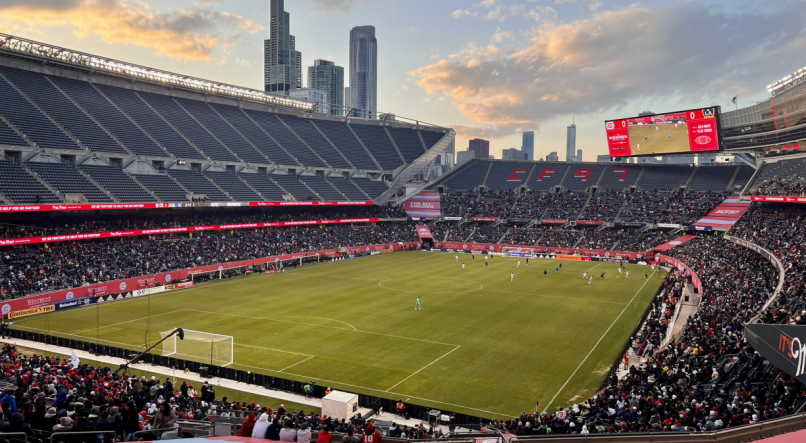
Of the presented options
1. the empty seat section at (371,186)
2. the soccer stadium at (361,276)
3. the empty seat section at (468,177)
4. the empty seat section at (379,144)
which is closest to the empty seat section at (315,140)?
the soccer stadium at (361,276)

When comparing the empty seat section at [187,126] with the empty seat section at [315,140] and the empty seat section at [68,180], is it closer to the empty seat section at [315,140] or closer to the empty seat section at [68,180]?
the empty seat section at [315,140]

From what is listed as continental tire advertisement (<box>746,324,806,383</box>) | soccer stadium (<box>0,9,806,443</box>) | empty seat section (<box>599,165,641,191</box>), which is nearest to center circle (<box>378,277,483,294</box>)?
soccer stadium (<box>0,9,806,443</box>)

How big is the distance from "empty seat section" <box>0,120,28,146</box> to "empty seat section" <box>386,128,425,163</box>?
62.3 m

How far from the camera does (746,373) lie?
59.4ft

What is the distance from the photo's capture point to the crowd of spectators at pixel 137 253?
40906 millimetres

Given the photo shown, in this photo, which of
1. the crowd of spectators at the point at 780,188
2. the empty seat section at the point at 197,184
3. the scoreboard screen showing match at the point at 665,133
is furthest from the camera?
the scoreboard screen showing match at the point at 665,133

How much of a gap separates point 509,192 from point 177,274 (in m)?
65.2

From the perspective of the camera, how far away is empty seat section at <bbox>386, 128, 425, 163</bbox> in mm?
100438

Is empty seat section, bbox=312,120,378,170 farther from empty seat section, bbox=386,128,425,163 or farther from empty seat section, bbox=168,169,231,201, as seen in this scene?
empty seat section, bbox=168,169,231,201

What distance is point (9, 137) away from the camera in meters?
48.8

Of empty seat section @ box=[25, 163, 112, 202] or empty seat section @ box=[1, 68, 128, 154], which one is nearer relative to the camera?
empty seat section @ box=[25, 163, 112, 202]

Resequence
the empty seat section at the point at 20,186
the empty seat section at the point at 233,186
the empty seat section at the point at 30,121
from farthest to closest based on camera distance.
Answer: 1. the empty seat section at the point at 233,186
2. the empty seat section at the point at 30,121
3. the empty seat section at the point at 20,186

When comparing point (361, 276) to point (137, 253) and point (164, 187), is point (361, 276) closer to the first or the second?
point (137, 253)

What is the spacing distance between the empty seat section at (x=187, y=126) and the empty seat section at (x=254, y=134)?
261 inches
